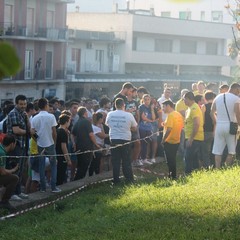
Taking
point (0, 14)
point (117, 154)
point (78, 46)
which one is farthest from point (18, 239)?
point (78, 46)

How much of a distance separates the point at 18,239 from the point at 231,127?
5.64 metres

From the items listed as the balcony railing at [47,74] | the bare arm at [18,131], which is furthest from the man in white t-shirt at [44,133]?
the balcony railing at [47,74]

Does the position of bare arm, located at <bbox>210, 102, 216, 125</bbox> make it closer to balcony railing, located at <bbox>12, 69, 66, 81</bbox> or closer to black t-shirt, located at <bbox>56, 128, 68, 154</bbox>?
black t-shirt, located at <bbox>56, 128, 68, 154</bbox>

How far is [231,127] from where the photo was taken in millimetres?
12656

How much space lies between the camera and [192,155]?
13.5 meters

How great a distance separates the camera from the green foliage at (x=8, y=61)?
1688 mm

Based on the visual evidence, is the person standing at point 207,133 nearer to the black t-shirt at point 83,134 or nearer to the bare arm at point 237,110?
the bare arm at point 237,110

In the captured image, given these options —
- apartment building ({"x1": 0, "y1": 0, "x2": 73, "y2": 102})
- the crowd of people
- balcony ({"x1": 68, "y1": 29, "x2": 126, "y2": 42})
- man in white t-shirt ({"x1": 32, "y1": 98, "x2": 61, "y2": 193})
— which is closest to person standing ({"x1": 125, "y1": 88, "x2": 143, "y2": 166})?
the crowd of people

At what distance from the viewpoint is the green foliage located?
1.69 metres

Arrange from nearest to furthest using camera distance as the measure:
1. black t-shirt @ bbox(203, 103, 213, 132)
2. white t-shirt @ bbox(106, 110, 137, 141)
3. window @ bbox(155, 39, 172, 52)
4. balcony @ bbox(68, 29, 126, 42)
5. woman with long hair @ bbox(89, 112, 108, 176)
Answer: white t-shirt @ bbox(106, 110, 137, 141) < black t-shirt @ bbox(203, 103, 213, 132) < woman with long hair @ bbox(89, 112, 108, 176) < balcony @ bbox(68, 29, 126, 42) < window @ bbox(155, 39, 172, 52)

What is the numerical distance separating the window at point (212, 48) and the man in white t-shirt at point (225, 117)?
55.2 meters

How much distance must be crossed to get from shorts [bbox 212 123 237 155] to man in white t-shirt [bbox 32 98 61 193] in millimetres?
3067

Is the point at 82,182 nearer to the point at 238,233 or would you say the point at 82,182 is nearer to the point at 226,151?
the point at 226,151

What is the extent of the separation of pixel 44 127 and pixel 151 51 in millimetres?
51264
